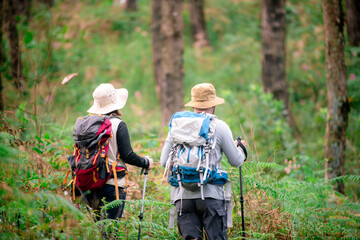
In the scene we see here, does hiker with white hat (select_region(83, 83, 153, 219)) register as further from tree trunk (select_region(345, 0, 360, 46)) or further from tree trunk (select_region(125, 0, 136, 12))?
tree trunk (select_region(125, 0, 136, 12))

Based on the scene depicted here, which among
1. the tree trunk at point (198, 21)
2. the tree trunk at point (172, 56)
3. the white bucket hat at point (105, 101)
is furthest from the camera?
the tree trunk at point (198, 21)

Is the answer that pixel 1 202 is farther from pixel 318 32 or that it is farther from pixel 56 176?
pixel 318 32

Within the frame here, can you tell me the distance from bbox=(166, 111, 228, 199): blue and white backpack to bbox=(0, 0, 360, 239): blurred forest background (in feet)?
1.30

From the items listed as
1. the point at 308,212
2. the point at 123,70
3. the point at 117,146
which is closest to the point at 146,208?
the point at 117,146

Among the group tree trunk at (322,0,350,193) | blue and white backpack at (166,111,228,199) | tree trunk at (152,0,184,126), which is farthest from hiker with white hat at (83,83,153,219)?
tree trunk at (152,0,184,126)

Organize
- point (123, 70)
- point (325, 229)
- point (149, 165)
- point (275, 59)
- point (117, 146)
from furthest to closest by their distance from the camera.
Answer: point (123, 70) < point (275, 59) < point (325, 229) < point (149, 165) < point (117, 146)

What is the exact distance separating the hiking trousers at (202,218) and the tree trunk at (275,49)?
6.85m

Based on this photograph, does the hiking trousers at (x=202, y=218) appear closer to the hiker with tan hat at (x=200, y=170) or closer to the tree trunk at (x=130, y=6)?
the hiker with tan hat at (x=200, y=170)

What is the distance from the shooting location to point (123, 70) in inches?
612

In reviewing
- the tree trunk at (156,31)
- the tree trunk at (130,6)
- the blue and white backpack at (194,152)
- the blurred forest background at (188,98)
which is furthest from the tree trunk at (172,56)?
the tree trunk at (130,6)

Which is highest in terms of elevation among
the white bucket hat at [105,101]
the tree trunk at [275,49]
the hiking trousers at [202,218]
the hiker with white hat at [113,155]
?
the tree trunk at [275,49]

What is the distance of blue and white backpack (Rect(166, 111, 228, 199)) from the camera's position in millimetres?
3299

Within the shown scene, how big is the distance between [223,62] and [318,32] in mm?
4258

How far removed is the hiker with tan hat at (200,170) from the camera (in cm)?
331
